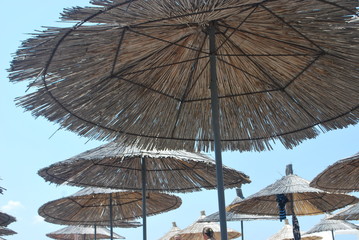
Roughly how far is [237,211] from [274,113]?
202 inches

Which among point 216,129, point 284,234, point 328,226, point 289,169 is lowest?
point 284,234

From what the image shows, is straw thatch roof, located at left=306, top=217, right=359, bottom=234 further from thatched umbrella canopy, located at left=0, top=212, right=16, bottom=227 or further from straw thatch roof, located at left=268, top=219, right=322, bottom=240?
thatched umbrella canopy, located at left=0, top=212, right=16, bottom=227

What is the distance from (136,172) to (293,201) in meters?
4.01

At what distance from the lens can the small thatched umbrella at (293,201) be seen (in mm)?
7656

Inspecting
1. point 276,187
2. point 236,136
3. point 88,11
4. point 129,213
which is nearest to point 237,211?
point 276,187

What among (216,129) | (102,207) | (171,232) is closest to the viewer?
(216,129)

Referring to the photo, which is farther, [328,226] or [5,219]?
[328,226]

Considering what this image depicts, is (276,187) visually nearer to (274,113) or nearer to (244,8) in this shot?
(274,113)

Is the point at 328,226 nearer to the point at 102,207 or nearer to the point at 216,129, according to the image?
the point at 102,207

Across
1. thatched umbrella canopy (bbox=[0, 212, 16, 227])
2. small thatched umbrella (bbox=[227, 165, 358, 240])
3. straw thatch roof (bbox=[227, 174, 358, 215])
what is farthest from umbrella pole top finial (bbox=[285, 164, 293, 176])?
thatched umbrella canopy (bbox=[0, 212, 16, 227])

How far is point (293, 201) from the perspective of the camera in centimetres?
862

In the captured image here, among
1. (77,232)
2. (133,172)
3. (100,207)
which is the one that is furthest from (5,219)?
(77,232)

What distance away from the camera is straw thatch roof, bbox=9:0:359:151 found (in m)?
2.48

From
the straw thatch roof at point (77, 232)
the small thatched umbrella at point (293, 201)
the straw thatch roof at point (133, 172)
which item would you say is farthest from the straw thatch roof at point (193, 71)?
the straw thatch roof at point (77, 232)
